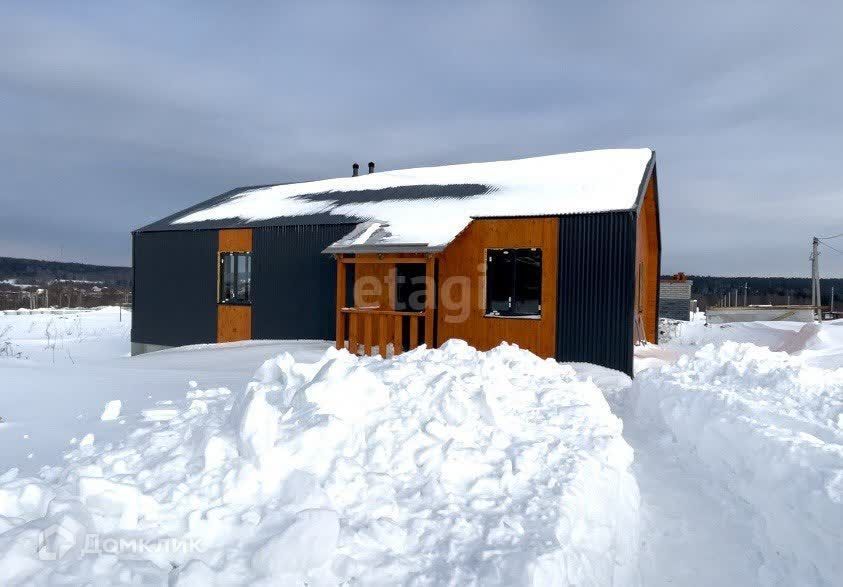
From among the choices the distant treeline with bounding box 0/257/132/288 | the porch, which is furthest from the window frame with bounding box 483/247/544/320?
the distant treeline with bounding box 0/257/132/288

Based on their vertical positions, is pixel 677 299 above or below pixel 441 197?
→ below

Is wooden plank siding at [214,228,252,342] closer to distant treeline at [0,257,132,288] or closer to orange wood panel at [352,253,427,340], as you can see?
orange wood panel at [352,253,427,340]

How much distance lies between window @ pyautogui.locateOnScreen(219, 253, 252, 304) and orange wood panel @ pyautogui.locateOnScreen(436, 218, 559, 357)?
5.44 metres

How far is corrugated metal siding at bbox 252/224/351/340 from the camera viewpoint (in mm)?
12297

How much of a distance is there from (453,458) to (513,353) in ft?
Answer: 13.7

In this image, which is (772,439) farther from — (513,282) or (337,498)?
(513,282)

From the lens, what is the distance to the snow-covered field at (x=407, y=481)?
8.84 feet

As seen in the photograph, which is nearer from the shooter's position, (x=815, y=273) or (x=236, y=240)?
(x=236, y=240)

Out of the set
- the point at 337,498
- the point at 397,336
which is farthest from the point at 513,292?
the point at 337,498

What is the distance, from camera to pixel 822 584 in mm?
3324

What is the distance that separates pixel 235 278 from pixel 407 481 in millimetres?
11106

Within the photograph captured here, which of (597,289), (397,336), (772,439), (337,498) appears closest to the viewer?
(337,498)

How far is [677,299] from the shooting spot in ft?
93.7

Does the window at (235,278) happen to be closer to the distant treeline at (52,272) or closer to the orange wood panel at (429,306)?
the orange wood panel at (429,306)
